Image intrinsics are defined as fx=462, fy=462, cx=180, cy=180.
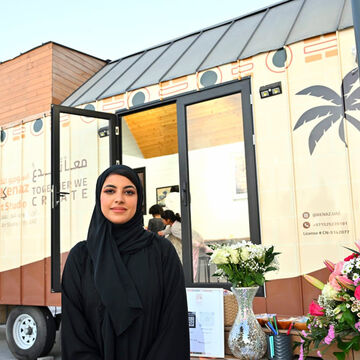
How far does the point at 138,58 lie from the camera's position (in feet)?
20.1

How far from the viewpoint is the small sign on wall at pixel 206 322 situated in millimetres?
2840

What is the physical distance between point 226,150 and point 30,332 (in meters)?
3.68

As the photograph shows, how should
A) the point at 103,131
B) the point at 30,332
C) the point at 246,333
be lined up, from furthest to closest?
the point at 30,332 → the point at 103,131 → the point at 246,333

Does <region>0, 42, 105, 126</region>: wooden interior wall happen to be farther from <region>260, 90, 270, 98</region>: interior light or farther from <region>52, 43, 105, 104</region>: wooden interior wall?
<region>260, 90, 270, 98</region>: interior light

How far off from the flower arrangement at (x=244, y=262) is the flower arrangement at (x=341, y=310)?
44 centimetres

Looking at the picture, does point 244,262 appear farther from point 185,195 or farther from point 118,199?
point 185,195

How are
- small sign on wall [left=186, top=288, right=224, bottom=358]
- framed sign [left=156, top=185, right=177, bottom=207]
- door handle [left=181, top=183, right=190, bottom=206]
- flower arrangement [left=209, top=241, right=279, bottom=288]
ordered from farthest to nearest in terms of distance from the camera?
1. framed sign [left=156, top=185, right=177, bottom=207]
2. door handle [left=181, top=183, right=190, bottom=206]
3. small sign on wall [left=186, top=288, right=224, bottom=358]
4. flower arrangement [left=209, top=241, right=279, bottom=288]

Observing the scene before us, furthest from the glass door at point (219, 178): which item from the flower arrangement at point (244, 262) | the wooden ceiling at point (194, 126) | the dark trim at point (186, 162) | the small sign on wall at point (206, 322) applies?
the flower arrangement at point (244, 262)

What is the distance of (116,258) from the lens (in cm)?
188

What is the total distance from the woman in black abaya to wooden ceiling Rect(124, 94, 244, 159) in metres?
2.84

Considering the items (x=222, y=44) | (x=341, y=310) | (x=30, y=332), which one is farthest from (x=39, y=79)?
(x=341, y=310)

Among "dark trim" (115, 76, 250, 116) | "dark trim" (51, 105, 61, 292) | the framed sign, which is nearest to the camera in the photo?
"dark trim" (115, 76, 250, 116)

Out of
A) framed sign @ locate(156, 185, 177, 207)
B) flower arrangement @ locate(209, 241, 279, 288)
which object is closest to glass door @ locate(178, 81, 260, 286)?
framed sign @ locate(156, 185, 177, 207)

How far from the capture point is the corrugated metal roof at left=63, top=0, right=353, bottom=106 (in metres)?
3.98
